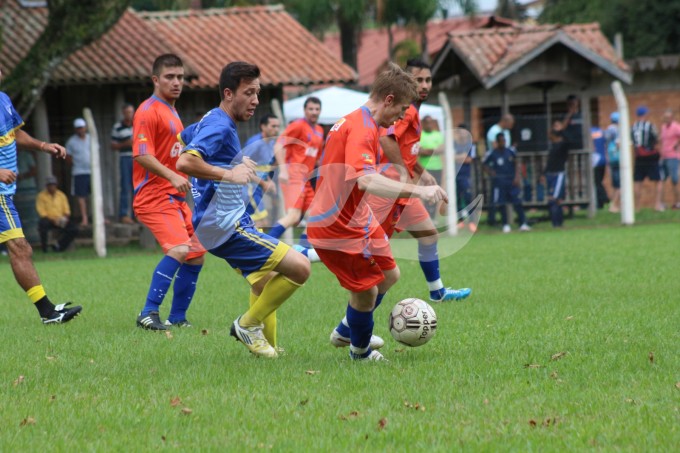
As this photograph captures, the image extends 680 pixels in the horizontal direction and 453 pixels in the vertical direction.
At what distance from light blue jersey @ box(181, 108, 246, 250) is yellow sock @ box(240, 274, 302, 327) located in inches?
16.7

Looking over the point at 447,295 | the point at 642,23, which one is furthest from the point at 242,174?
the point at 642,23

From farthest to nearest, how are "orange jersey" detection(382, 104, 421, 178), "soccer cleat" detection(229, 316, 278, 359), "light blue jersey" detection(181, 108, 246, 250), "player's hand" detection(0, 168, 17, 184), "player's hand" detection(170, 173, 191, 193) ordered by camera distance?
"orange jersey" detection(382, 104, 421, 178), "player's hand" detection(0, 168, 17, 184), "player's hand" detection(170, 173, 191, 193), "soccer cleat" detection(229, 316, 278, 359), "light blue jersey" detection(181, 108, 246, 250)

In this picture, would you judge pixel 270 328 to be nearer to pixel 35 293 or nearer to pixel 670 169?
pixel 35 293

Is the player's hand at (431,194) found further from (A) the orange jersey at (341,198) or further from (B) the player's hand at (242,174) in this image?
(B) the player's hand at (242,174)

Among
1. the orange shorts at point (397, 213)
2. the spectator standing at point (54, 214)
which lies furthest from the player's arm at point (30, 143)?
the spectator standing at point (54, 214)

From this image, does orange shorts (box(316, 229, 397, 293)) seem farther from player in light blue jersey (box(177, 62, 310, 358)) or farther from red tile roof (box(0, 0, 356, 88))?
red tile roof (box(0, 0, 356, 88))

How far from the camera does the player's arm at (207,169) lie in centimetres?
639

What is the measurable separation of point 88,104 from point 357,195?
1701 centimetres

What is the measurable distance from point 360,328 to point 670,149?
18263mm

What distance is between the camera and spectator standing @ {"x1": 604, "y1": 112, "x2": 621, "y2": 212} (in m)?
23.8

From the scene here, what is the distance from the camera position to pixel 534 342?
23.9 ft

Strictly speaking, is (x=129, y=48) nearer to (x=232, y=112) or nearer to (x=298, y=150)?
(x=298, y=150)

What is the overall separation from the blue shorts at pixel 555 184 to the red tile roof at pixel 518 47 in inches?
145

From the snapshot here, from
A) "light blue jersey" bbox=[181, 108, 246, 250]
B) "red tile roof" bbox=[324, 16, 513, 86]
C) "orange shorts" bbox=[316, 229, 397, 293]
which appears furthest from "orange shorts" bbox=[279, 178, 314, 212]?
"red tile roof" bbox=[324, 16, 513, 86]
